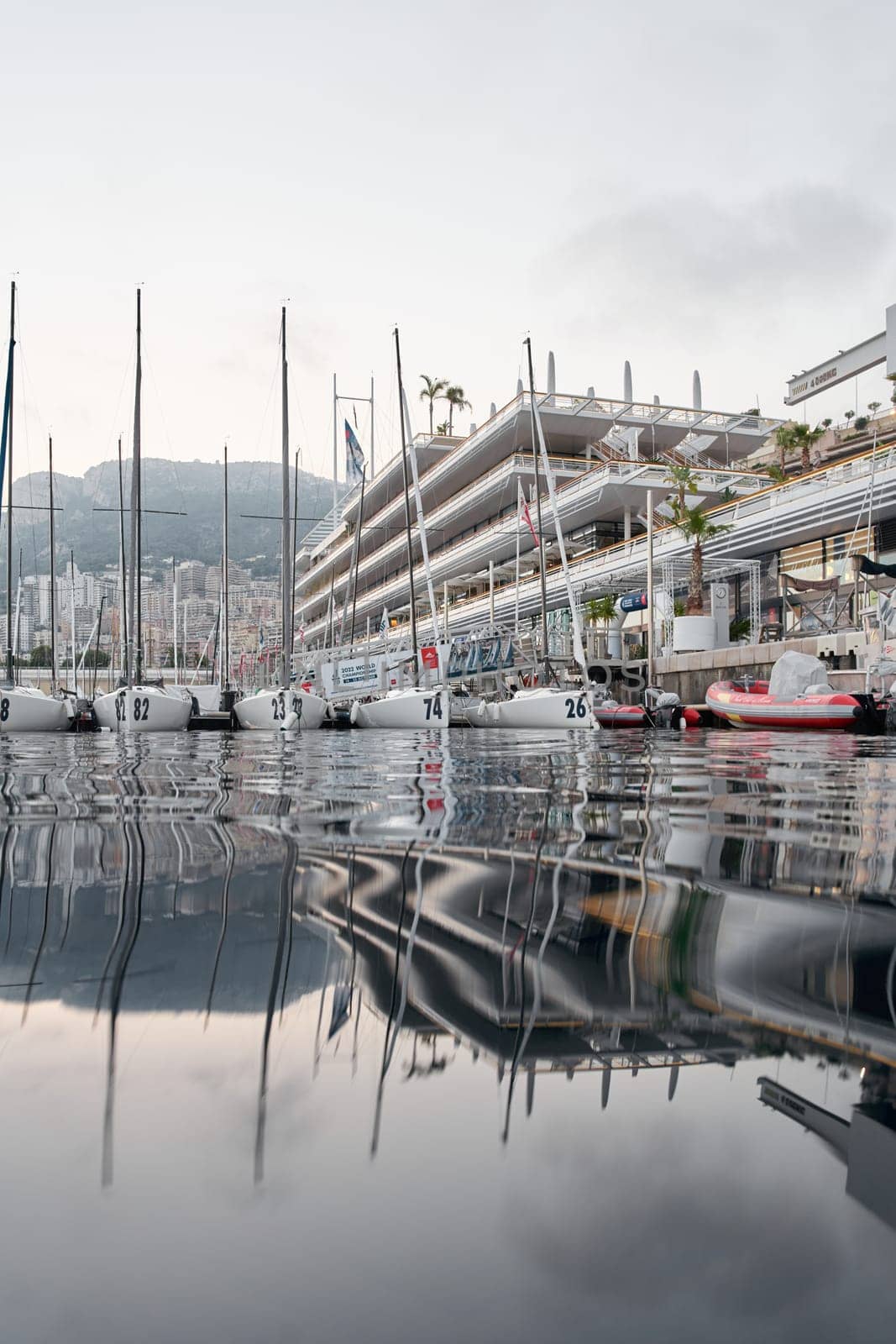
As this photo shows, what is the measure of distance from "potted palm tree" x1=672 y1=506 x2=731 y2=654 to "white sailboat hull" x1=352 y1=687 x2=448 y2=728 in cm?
990

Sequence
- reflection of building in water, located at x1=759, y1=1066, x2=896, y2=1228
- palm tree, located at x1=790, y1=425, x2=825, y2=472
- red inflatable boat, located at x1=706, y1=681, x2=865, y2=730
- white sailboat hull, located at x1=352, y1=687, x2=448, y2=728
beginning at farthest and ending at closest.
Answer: palm tree, located at x1=790, y1=425, x2=825, y2=472 < white sailboat hull, located at x1=352, y1=687, x2=448, y2=728 < red inflatable boat, located at x1=706, y1=681, x2=865, y2=730 < reflection of building in water, located at x1=759, y1=1066, x2=896, y2=1228

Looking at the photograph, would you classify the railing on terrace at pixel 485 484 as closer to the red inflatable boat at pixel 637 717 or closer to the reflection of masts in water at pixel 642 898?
the red inflatable boat at pixel 637 717

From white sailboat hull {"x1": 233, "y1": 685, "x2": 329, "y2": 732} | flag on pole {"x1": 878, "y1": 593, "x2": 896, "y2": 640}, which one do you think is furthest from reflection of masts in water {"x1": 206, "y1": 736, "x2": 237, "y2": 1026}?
white sailboat hull {"x1": 233, "y1": 685, "x2": 329, "y2": 732}

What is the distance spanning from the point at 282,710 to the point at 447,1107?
24.6m

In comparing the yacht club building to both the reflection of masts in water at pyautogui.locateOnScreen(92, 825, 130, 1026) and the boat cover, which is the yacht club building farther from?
the reflection of masts in water at pyautogui.locateOnScreen(92, 825, 130, 1026)

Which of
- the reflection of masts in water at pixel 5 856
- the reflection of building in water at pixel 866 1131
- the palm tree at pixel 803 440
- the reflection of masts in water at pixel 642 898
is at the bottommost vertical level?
the reflection of building in water at pixel 866 1131

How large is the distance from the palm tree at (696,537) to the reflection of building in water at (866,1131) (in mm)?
31205

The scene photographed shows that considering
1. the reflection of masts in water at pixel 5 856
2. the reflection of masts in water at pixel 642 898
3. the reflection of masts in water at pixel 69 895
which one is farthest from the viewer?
the reflection of masts in water at pixel 5 856

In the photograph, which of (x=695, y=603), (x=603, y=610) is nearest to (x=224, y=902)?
(x=695, y=603)

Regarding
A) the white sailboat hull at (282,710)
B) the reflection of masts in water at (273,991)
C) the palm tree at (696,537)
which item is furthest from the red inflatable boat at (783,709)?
the reflection of masts in water at (273,991)

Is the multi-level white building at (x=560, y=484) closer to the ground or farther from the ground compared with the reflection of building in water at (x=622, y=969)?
farther from the ground

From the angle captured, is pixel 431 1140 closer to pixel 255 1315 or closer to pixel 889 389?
pixel 255 1315

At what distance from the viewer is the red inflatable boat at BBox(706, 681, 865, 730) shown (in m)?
18.3

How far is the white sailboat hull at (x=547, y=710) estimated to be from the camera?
2136 centimetres
